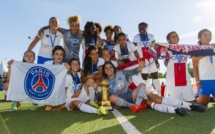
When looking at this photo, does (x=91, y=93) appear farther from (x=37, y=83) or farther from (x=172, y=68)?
(x=172, y=68)

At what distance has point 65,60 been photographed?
6.70 m

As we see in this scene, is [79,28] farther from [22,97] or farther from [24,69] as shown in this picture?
[22,97]

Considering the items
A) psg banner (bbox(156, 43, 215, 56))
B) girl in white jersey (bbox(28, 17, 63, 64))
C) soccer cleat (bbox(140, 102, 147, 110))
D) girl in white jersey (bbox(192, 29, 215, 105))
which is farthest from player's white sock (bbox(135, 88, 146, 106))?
girl in white jersey (bbox(28, 17, 63, 64))

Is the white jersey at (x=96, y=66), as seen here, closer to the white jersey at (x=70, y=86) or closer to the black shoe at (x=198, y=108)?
the white jersey at (x=70, y=86)

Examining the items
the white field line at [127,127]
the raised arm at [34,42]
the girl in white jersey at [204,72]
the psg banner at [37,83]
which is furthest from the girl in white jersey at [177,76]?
the raised arm at [34,42]

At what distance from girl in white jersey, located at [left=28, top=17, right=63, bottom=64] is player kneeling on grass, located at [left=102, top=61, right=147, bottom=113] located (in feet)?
6.44

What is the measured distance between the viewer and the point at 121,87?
18.3 ft

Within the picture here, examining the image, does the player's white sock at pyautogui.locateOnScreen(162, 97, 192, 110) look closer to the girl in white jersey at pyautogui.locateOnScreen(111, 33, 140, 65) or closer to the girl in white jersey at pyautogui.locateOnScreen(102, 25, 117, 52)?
the girl in white jersey at pyautogui.locateOnScreen(111, 33, 140, 65)

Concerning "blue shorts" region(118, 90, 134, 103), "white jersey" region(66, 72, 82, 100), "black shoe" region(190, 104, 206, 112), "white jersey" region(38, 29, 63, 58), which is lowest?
"black shoe" region(190, 104, 206, 112)

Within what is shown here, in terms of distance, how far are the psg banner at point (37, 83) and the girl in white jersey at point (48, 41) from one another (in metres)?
0.89

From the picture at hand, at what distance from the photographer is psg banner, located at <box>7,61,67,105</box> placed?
5.68 m

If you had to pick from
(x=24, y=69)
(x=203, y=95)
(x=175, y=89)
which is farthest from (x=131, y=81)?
(x=24, y=69)

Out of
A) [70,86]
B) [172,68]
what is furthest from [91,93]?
[172,68]

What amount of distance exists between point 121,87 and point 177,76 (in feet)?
5.19
